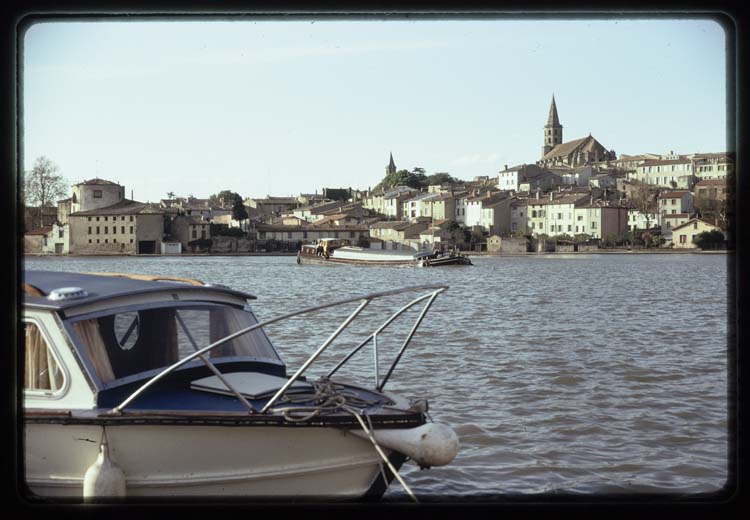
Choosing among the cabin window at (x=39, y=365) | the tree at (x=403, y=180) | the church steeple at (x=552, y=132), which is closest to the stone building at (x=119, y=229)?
the tree at (x=403, y=180)

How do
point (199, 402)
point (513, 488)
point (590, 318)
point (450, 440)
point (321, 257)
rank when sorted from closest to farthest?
point (450, 440) → point (199, 402) → point (513, 488) → point (590, 318) → point (321, 257)

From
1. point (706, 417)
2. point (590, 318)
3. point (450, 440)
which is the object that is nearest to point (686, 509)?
point (450, 440)

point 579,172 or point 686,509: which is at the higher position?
point 579,172

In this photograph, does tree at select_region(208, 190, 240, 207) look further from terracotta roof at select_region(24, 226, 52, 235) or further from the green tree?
the green tree

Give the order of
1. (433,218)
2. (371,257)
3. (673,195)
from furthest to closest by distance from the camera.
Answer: (433,218) < (673,195) < (371,257)

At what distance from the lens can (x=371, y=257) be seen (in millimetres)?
54625

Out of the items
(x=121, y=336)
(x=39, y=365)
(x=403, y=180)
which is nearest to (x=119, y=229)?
(x=403, y=180)

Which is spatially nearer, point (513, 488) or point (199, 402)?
point (199, 402)

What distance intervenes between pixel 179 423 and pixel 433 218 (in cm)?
7933

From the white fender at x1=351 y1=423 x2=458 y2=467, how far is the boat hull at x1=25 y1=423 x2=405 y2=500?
0.24 metres

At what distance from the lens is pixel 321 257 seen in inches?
2301

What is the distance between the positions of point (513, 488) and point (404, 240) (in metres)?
71.6

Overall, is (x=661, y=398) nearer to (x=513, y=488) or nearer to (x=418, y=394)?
(x=418, y=394)

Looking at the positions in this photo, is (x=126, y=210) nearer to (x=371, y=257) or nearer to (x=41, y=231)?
(x=41, y=231)
